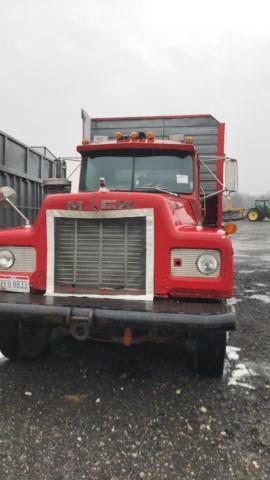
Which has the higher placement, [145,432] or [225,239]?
[225,239]

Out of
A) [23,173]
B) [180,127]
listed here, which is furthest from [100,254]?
[180,127]

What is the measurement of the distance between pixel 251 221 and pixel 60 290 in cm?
4016

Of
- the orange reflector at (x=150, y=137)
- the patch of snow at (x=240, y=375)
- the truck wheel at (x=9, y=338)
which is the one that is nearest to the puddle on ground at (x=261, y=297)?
the patch of snow at (x=240, y=375)

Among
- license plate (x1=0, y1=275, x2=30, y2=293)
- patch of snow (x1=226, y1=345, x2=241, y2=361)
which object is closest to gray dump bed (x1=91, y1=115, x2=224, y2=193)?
patch of snow (x1=226, y1=345, x2=241, y2=361)

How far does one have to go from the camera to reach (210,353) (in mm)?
3467

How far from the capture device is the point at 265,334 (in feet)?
16.4

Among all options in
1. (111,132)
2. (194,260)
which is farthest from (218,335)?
(111,132)

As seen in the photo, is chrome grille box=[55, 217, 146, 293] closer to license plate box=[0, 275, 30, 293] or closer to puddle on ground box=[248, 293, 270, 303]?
license plate box=[0, 275, 30, 293]

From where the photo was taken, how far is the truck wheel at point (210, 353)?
337 centimetres

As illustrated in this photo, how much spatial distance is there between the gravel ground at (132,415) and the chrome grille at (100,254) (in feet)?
3.08

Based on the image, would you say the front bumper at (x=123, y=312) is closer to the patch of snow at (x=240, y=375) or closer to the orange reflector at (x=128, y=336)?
the orange reflector at (x=128, y=336)

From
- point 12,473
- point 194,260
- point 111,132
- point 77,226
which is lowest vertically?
point 12,473

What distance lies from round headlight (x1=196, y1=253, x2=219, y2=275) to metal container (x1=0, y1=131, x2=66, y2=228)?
3.10 meters

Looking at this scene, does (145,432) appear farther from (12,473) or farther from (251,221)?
(251,221)
